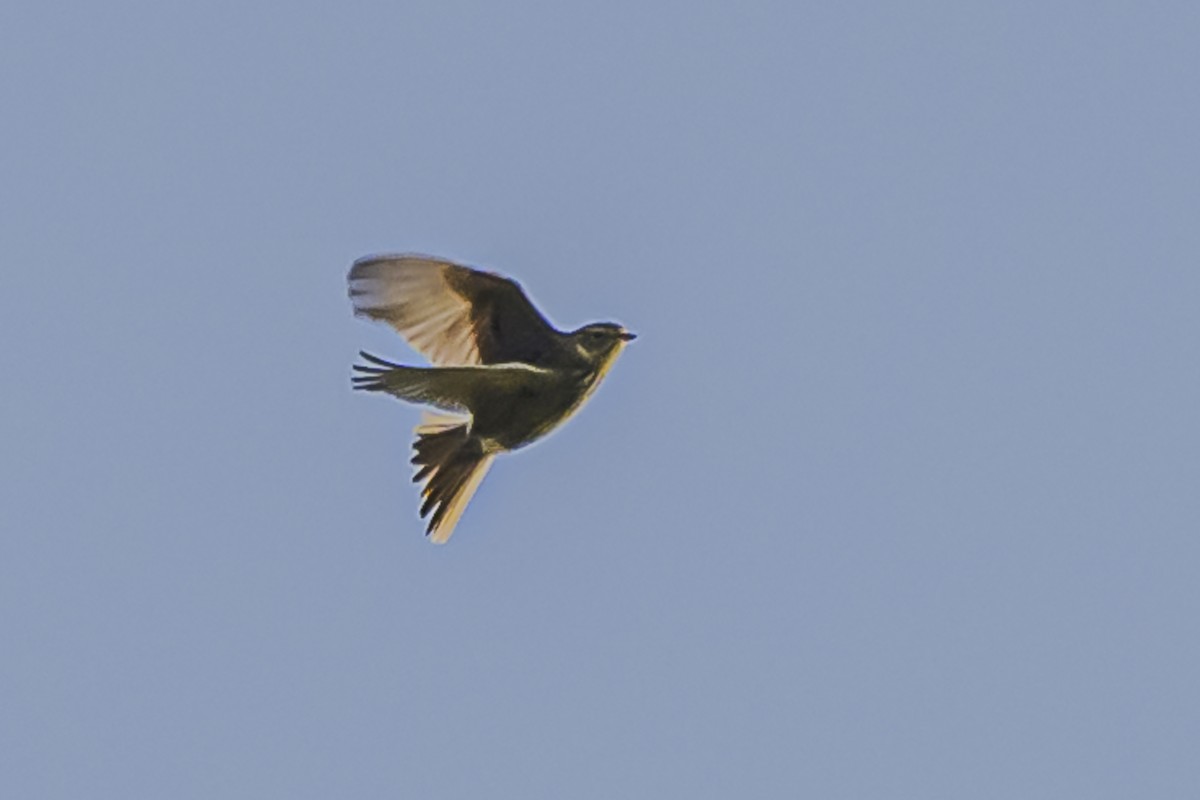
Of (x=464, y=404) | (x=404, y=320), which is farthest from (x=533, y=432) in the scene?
(x=404, y=320)

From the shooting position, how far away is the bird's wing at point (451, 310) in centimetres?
961

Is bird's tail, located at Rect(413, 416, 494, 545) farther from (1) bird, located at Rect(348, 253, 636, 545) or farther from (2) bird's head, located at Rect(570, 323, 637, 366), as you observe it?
(2) bird's head, located at Rect(570, 323, 637, 366)

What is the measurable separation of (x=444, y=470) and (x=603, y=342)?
1.22m

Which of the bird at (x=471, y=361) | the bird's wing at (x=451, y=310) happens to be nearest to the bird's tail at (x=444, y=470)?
the bird at (x=471, y=361)

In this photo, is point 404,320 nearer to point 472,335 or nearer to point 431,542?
point 472,335

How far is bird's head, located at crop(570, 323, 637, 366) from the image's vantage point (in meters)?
9.35

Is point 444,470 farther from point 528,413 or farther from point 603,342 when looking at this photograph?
point 603,342

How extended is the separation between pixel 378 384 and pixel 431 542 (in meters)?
2.09

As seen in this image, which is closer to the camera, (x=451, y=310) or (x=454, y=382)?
(x=454, y=382)

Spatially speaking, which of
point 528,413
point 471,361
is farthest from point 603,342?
point 471,361

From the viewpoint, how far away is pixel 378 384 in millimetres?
8305

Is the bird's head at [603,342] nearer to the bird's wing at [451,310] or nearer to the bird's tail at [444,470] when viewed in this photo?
the bird's wing at [451,310]

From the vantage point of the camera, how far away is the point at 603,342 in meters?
9.36

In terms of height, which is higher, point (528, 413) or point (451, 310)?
point (451, 310)
